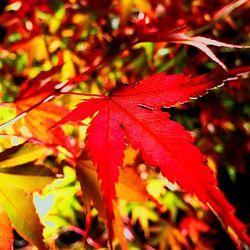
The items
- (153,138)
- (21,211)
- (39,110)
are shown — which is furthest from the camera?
(39,110)

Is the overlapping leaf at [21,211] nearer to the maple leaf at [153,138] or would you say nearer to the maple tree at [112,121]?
the maple tree at [112,121]

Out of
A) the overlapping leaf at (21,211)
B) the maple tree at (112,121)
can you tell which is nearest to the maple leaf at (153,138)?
the maple tree at (112,121)

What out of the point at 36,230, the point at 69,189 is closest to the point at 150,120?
the point at 36,230

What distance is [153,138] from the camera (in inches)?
15.6

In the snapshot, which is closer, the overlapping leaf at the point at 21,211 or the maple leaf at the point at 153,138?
the maple leaf at the point at 153,138

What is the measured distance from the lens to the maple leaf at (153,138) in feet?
1.21

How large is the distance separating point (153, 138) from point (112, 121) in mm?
54

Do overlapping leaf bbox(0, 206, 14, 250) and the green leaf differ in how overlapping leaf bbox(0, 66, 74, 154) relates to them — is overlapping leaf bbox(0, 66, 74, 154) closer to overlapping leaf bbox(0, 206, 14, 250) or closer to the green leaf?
the green leaf

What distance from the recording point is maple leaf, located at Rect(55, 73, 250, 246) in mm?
370

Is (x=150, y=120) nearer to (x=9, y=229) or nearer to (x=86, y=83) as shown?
(x=9, y=229)

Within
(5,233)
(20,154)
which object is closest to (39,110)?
(20,154)

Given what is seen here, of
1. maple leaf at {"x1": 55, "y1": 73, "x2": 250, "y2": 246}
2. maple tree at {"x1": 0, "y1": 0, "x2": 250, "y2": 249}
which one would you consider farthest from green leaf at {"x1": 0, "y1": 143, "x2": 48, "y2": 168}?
maple leaf at {"x1": 55, "y1": 73, "x2": 250, "y2": 246}

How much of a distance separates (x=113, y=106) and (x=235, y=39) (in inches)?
38.0

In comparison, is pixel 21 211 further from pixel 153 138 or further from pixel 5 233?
pixel 153 138
